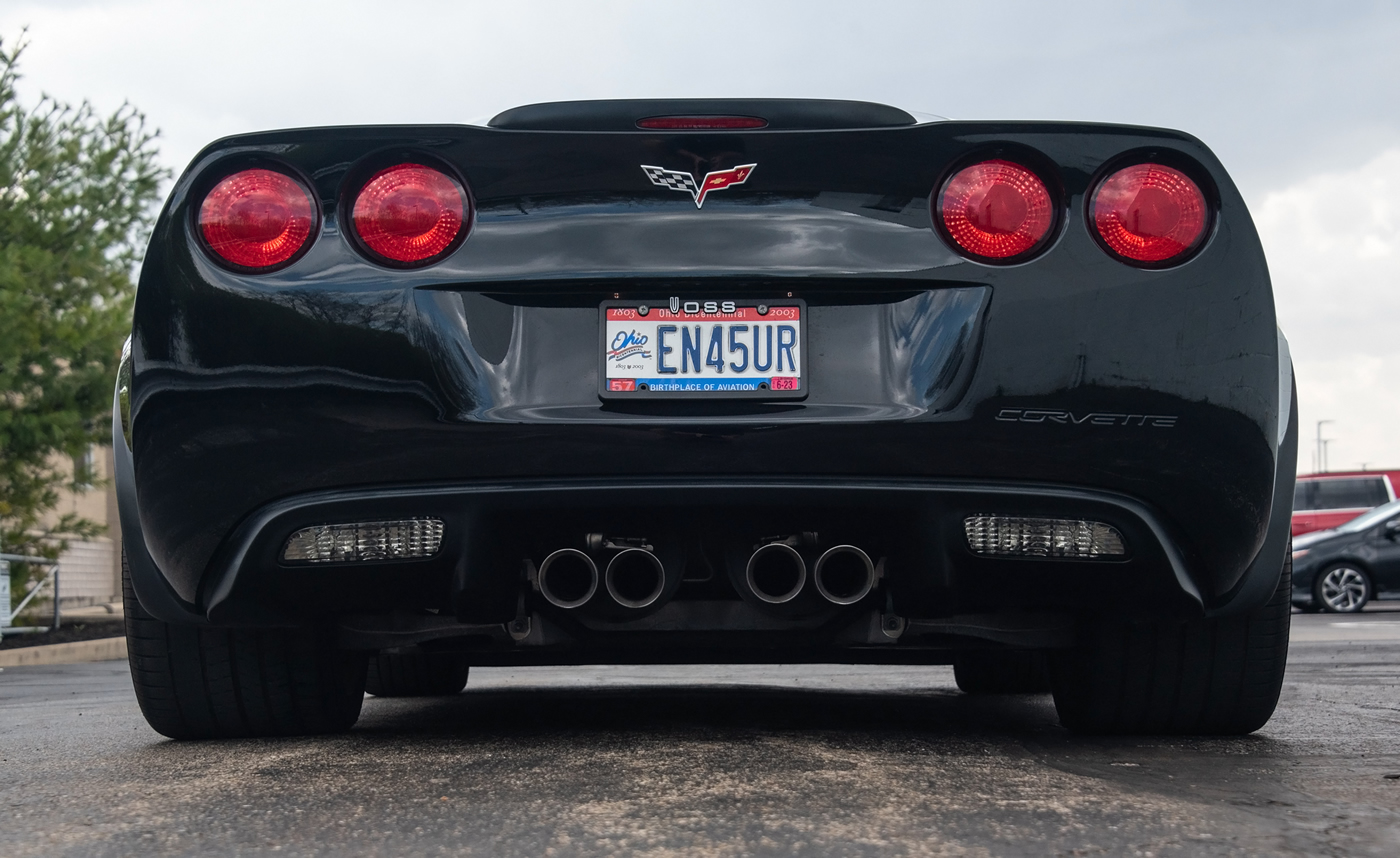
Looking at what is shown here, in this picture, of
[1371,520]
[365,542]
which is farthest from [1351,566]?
[365,542]

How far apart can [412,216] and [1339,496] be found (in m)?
26.2

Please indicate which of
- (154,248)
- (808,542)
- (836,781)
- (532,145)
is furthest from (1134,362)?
(154,248)

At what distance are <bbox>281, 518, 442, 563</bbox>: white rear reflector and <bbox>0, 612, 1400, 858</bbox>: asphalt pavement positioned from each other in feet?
1.33

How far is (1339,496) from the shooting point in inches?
1040

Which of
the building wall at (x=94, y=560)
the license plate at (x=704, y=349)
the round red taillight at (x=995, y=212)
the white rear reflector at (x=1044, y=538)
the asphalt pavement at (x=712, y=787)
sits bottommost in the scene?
the building wall at (x=94, y=560)

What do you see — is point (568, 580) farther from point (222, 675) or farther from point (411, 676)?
point (411, 676)

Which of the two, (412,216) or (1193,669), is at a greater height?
(412,216)

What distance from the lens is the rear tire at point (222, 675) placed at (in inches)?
136

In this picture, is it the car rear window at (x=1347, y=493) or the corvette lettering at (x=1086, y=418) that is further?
the car rear window at (x=1347, y=493)

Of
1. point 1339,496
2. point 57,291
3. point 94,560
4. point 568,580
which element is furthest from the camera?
point 1339,496

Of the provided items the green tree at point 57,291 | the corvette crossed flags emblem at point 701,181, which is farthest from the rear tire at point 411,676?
the green tree at point 57,291

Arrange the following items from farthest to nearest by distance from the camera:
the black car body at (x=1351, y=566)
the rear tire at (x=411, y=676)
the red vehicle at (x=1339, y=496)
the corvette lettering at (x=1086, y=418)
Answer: the red vehicle at (x=1339, y=496)
the black car body at (x=1351, y=566)
the rear tire at (x=411, y=676)
the corvette lettering at (x=1086, y=418)

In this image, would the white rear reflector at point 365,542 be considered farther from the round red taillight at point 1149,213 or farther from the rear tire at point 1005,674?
the rear tire at point 1005,674

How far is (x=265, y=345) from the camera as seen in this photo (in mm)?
2953
